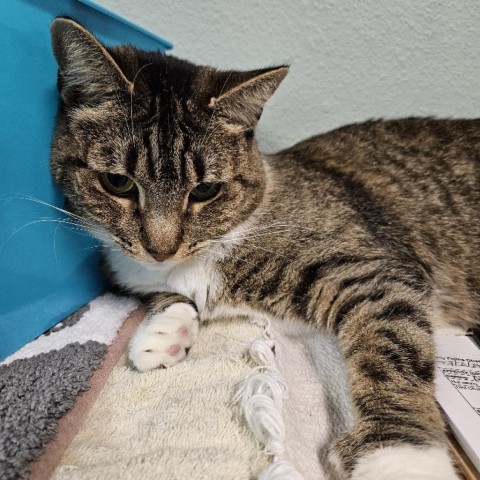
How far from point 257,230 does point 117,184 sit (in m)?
0.40

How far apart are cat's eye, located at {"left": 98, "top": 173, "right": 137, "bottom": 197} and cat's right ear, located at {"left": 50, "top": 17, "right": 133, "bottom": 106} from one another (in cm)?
19

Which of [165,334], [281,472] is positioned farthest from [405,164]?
[281,472]

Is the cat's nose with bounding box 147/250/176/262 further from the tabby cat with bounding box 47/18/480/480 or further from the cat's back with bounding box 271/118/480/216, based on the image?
the cat's back with bounding box 271/118/480/216

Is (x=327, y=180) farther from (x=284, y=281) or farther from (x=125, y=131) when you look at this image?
(x=125, y=131)

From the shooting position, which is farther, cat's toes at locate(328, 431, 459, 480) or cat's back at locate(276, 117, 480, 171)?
cat's back at locate(276, 117, 480, 171)

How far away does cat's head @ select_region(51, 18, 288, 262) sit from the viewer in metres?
1.07

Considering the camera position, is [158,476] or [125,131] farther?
[125,131]

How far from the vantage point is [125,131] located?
1.08 m

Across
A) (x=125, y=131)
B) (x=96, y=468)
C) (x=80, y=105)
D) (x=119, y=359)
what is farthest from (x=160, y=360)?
(x=80, y=105)

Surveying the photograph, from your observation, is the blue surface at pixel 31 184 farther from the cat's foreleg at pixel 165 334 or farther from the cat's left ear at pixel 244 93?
the cat's left ear at pixel 244 93

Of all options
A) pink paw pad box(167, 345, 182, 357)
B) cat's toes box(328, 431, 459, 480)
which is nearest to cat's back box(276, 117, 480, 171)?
pink paw pad box(167, 345, 182, 357)

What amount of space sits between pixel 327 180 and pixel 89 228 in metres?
0.72

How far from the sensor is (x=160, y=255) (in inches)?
43.2

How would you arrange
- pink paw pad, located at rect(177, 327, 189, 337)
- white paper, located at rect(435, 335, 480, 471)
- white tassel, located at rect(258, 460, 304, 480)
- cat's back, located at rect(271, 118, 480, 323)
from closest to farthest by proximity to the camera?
white tassel, located at rect(258, 460, 304, 480), white paper, located at rect(435, 335, 480, 471), pink paw pad, located at rect(177, 327, 189, 337), cat's back, located at rect(271, 118, 480, 323)
